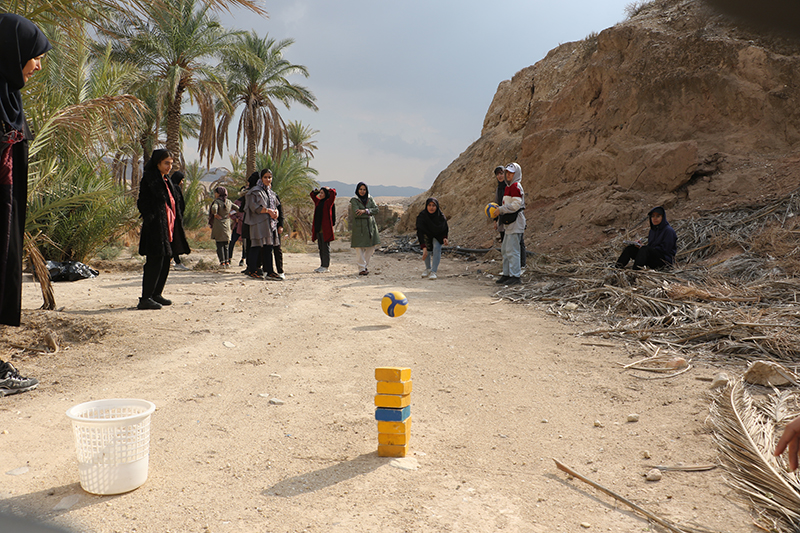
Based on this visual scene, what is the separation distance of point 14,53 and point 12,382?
2187 millimetres

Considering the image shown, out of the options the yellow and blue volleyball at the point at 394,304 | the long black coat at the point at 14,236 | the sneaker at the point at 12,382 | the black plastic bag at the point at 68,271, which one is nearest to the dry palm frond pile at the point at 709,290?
the yellow and blue volleyball at the point at 394,304

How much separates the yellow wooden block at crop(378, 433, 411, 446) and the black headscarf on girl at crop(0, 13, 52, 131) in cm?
317

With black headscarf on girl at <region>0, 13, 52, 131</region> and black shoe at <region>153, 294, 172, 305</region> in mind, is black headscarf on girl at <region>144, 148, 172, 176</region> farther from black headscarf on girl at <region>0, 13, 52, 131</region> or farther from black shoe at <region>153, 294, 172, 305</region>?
black headscarf on girl at <region>0, 13, 52, 131</region>

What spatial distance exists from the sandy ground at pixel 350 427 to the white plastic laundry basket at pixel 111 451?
0.07 m

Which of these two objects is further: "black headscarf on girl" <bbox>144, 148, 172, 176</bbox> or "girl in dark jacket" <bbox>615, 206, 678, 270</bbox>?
"girl in dark jacket" <bbox>615, 206, 678, 270</bbox>

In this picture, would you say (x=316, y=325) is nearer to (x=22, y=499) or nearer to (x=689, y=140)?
(x=22, y=499)

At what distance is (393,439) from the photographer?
2766 millimetres

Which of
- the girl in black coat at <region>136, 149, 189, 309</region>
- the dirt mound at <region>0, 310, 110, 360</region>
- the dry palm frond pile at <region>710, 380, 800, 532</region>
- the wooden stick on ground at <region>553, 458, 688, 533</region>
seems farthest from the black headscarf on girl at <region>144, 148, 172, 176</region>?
the dry palm frond pile at <region>710, 380, 800, 532</region>

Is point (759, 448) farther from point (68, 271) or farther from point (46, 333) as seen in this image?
point (68, 271)

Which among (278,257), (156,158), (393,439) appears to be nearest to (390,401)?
(393,439)

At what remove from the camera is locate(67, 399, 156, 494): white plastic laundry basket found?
2.24m

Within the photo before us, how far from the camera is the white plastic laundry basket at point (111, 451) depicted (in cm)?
224

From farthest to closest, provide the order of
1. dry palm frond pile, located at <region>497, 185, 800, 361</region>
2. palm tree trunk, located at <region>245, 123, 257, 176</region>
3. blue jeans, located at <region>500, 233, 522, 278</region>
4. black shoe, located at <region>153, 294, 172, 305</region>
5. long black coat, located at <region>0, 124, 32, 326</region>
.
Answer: palm tree trunk, located at <region>245, 123, 257, 176</region>, blue jeans, located at <region>500, 233, 522, 278</region>, black shoe, located at <region>153, 294, 172, 305</region>, dry palm frond pile, located at <region>497, 185, 800, 361</region>, long black coat, located at <region>0, 124, 32, 326</region>

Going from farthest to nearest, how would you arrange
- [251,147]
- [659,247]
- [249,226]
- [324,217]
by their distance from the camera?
1. [251,147]
2. [324,217]
3. [249,226]
4. [659,247]
